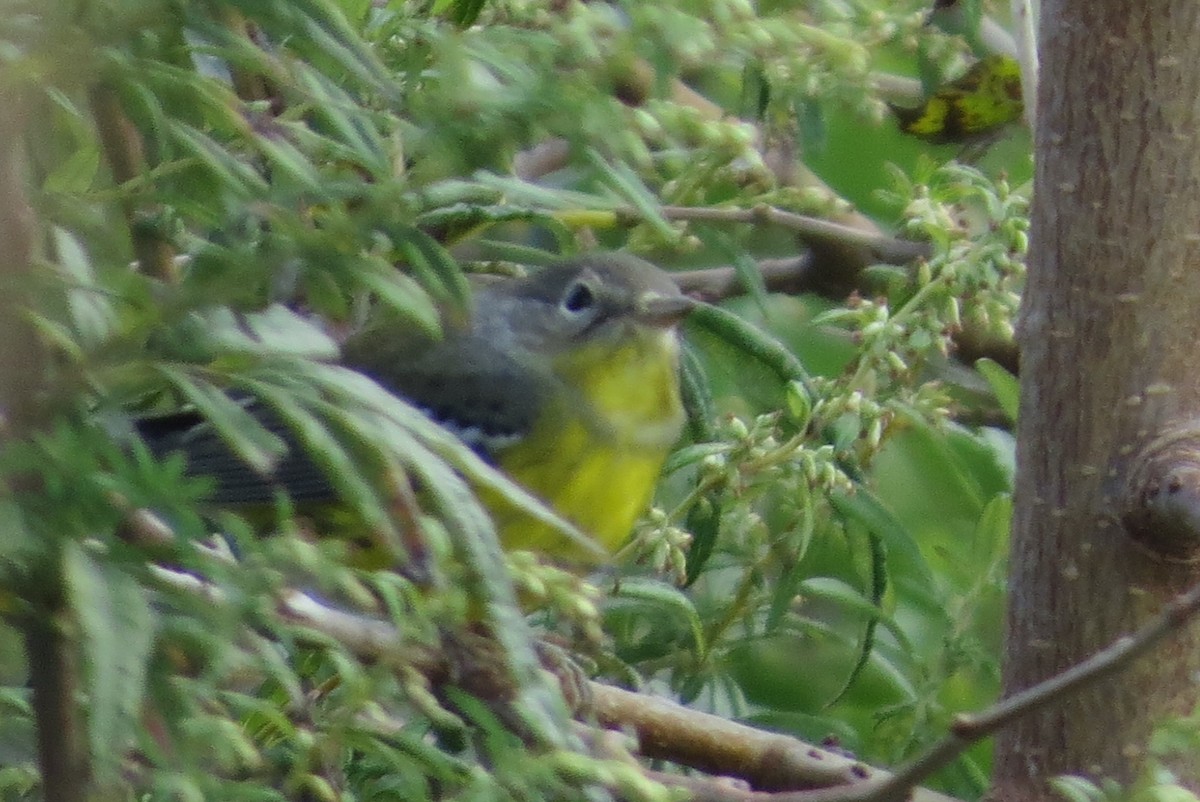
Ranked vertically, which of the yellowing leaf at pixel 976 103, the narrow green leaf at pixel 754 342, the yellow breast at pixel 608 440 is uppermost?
the yellowing leaf at pixel 976 103

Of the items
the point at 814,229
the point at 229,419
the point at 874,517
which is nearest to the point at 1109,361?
the point at 874,517

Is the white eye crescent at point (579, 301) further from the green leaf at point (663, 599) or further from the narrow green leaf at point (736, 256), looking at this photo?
the green leaf at point (663, 599)

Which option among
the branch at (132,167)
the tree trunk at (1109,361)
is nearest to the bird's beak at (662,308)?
the tree trunk at (1109,361)

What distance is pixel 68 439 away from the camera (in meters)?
0.61

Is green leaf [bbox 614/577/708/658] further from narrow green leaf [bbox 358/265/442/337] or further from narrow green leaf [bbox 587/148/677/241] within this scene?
narrow green leaf [bbox 358/265/442/337]

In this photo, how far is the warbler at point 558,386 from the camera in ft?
6.00

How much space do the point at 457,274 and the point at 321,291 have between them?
0.13m

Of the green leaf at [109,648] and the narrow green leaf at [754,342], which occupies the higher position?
the green leaf at [109,648]

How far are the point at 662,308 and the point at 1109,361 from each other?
25.2 inches

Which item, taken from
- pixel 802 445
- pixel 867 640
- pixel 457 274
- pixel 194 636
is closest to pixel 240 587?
pixel 194 636

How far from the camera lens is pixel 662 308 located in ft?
5.90

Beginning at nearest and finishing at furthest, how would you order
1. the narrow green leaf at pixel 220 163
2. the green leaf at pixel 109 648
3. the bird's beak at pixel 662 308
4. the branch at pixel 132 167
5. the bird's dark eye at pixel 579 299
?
1. the green leaf at pixel 109 648
2. the narrow green leaf at pixel 220 163
3. the branch at pixel 132 167
4. the bird's beak at pixel 662 308
5. the bird's dark eye at pixel 579 299

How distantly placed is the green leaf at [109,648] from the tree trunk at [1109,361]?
0.80 metres

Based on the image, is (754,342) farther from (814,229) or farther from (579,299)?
(579,299)
